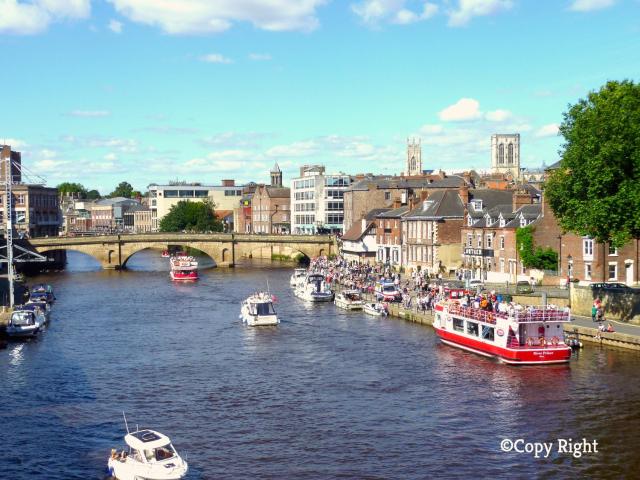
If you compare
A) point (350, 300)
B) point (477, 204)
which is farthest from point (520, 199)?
point (350, 300)

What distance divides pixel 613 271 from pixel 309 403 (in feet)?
154

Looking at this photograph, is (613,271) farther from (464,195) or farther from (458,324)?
(464,195)

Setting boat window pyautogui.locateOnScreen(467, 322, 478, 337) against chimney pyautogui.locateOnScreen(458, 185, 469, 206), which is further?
chimney pyautogui.locateOnScreen(458, 185, 469, 206)

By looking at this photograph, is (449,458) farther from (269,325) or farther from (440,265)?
(440,265)

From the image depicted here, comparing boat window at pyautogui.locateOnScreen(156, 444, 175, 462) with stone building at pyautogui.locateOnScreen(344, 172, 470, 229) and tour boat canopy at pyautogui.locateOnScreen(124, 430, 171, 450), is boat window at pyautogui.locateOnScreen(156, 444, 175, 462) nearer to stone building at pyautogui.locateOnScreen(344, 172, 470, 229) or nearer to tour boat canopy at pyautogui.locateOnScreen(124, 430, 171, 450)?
tour boat canopy at pyautogui.locateOnScreen(124, 430, 171, 450)

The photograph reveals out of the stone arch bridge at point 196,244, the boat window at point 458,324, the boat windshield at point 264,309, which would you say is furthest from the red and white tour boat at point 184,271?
the boat window at point 458,324

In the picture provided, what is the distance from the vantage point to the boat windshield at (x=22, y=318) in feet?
245

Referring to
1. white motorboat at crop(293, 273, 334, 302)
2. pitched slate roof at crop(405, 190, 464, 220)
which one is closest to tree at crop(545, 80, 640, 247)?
white motorboat at crop(293, 273, 334, 302)

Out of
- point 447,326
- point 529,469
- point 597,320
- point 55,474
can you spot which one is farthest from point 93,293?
point 529,469

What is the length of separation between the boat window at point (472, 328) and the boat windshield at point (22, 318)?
3886 cm

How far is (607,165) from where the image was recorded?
6712 centimetres

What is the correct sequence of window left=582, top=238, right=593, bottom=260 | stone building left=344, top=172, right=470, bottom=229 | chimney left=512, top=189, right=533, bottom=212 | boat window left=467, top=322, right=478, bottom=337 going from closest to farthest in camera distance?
boat window left=467, top=322, right=478, bottom=337
window left=582, top=238, right=593, bottom=260
chimney left=512, top=189, right=533, bottom=212
stone building left=344, top=172, right=470, bottom=229

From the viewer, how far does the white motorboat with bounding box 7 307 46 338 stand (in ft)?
244

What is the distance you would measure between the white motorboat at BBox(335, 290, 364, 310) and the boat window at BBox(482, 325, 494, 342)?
29027 millimetres
